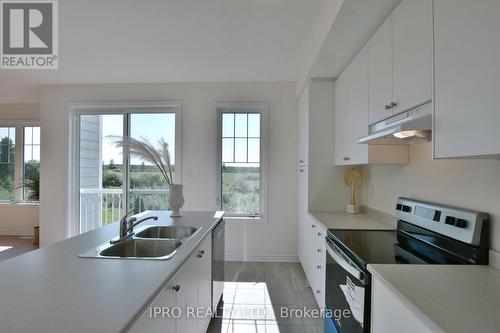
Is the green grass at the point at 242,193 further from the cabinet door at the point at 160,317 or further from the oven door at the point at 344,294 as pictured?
the cabinet door at the point at 160,317

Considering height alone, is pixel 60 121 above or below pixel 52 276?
above

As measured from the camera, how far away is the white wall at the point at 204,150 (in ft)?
12.3

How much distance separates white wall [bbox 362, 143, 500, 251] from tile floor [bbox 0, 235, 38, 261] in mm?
5107

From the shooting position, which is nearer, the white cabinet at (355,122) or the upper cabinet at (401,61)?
the upper cabinet at (401,61)

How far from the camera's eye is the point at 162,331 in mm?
1085

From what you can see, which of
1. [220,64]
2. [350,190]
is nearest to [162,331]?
[350,190]

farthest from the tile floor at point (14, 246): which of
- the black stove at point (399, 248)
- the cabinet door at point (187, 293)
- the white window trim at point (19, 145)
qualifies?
the black stove at point (399, 248)

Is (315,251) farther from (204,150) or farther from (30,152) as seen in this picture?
(30,152)

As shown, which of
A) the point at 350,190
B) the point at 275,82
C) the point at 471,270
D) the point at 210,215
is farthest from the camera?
the point at 275,82

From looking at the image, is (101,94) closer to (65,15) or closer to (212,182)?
(65,15)

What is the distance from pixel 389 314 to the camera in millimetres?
1060

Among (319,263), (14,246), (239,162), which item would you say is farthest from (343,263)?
(14,246)

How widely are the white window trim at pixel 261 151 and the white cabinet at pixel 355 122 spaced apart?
1216 millimetres

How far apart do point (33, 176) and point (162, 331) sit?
5.33 meters
